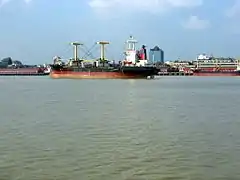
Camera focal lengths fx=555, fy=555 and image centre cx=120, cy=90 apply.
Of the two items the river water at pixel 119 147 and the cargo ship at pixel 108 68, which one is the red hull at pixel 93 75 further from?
the river water at pixel 119 147

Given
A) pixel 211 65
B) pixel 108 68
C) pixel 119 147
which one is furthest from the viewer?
pixel 211 65

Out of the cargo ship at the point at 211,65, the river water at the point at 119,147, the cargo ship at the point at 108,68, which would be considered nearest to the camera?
the river water at the point at 119,147

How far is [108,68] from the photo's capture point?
3558 inches

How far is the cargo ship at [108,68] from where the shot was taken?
279ft

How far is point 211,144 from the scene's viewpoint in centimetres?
1356

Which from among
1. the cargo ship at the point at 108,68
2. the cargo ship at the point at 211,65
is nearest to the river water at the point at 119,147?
the cargo ship at the point at 108,68

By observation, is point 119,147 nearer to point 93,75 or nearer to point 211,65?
point 93,75

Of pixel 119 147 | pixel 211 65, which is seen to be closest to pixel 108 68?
pixel 119 147

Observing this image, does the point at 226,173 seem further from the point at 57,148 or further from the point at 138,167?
the point at 57,148

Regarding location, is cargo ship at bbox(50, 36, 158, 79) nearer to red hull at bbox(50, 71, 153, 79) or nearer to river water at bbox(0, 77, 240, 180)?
red hull at bbox(50, 71, 153, 79)

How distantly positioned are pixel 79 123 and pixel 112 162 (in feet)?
23.1

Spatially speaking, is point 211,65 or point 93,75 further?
point 211,65

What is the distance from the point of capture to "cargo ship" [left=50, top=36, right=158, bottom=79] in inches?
3349

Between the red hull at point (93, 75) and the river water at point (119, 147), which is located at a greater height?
the river water at point (119, 147)
